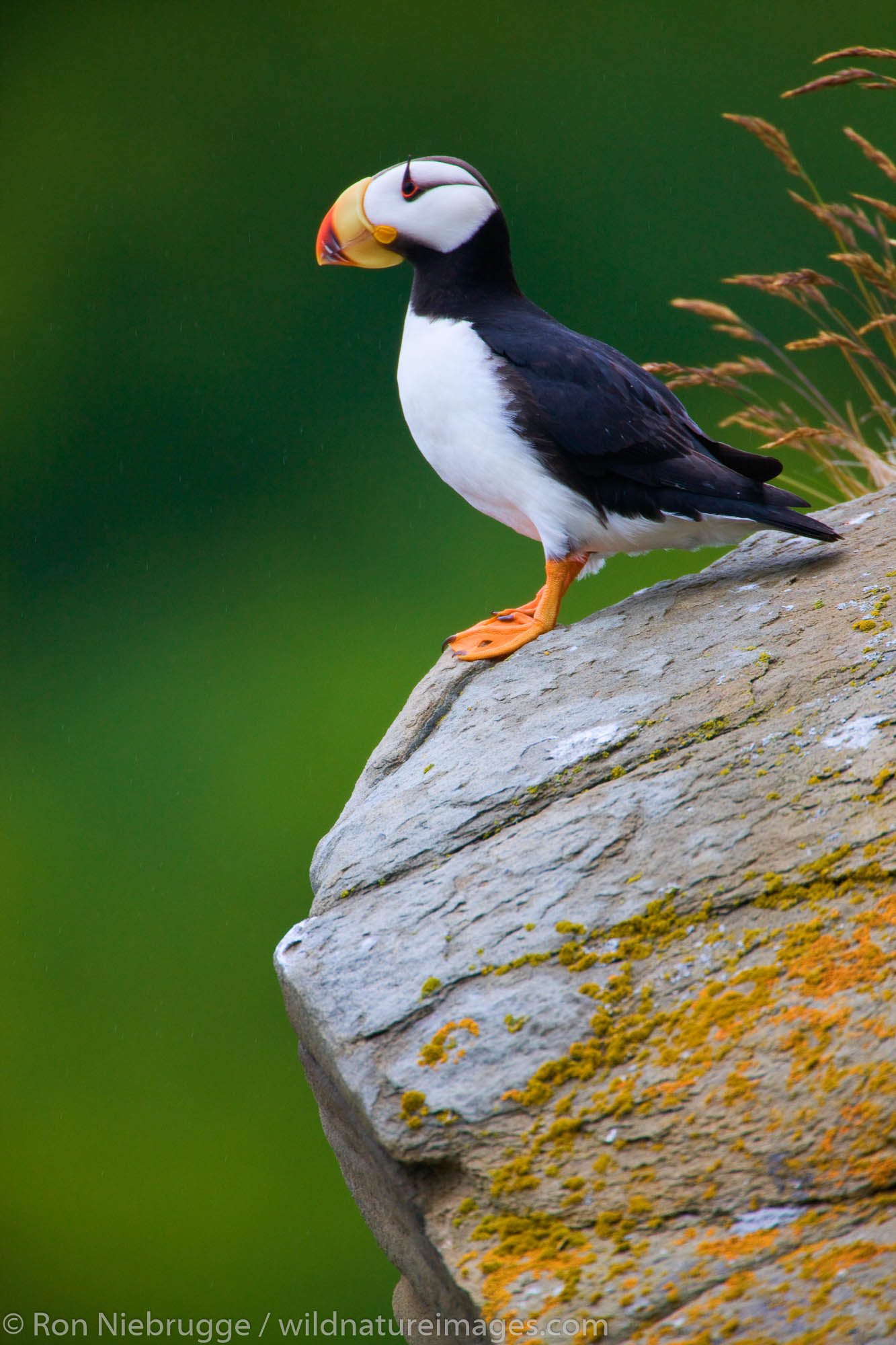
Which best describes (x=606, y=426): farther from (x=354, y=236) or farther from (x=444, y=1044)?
(x=444, y=1044)

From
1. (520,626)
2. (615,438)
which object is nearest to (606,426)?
(615,438)

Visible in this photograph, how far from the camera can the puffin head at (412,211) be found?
8.11 ft

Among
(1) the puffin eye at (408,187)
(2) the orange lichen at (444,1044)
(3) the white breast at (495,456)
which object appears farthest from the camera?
(1) the puffin eye at (408,187)

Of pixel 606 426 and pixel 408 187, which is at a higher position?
pixel 408 187

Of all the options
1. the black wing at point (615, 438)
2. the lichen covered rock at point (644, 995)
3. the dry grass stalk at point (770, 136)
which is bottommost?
the lichen covered rock at point (644, 995)

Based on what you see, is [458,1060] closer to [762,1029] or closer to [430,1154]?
[430,1154]

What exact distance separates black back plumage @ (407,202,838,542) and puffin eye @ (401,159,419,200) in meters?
0.12

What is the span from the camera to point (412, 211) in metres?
2.49

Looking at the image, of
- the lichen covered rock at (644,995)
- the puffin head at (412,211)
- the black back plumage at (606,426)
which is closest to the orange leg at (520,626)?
the black back plumage at (606,426)

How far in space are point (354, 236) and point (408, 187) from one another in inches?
6.2

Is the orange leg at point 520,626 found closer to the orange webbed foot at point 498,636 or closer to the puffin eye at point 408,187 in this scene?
the orange webbed foot at point 498,636

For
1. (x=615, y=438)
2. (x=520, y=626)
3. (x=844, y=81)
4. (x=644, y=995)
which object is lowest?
(x=644, y=995)

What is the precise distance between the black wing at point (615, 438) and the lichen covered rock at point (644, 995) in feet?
0.85

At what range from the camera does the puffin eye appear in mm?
2463
